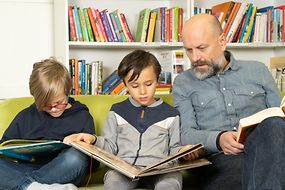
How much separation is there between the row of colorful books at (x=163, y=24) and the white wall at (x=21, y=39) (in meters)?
0.62

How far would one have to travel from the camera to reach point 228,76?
198 centimetres

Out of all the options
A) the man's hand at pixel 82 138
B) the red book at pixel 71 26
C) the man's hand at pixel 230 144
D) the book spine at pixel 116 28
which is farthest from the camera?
the book spine at pixel 116 28

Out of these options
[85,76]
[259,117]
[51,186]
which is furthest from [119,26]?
[259,117]

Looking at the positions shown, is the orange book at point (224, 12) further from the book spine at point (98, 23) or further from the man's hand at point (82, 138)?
the man's hand at point (82, 138)

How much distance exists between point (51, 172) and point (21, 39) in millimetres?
1617

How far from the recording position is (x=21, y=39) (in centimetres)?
312

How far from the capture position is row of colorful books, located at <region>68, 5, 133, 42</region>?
9.68 feet

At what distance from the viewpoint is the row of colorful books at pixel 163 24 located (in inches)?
122

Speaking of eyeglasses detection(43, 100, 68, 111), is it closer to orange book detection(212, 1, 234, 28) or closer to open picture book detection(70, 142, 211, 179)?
open picture book detection(70, 142, 211, 179)

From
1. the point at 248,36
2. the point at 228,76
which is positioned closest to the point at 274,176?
the point at 228,76

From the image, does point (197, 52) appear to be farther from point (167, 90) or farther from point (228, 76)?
point (167, 90)

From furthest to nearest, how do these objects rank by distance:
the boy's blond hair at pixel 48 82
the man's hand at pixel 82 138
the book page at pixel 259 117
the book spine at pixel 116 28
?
1. the book spine at pixel 116 28
2. the boy's blond hair at pixel 48 82
3. the man's hand at pixel 82 138
4. the book page at pixel 259 117

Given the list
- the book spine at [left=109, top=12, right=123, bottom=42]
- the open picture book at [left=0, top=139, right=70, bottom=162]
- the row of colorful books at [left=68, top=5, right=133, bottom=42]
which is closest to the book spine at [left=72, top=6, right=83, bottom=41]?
the row of colorful books at [left=68, top=5, right=133, bottom=42]

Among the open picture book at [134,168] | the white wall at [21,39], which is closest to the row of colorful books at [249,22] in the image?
the white wall at [21,39]
